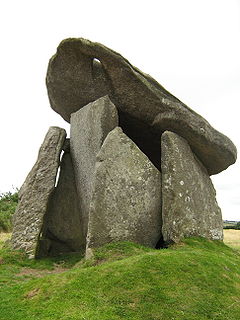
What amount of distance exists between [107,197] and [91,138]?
3331 millimetres

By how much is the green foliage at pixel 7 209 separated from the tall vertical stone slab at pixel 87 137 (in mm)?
15864

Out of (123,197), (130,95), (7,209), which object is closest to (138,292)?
(123,197)

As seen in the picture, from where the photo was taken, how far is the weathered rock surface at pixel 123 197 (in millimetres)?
12461

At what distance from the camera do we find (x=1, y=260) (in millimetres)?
13227

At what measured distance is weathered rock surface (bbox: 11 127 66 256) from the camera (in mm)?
14188

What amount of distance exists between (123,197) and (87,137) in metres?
3.67

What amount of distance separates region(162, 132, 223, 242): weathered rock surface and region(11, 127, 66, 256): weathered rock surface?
4643mm

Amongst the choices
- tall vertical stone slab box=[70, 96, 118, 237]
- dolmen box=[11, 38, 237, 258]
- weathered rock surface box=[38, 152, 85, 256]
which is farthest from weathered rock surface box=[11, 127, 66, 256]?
weathered rock surface box=[38, 152, 85, 256]

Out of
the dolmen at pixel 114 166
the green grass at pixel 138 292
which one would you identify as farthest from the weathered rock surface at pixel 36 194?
the green grass at pixel 138 292

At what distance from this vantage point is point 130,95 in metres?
15.3

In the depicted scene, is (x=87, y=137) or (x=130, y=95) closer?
(x=130, y=95)

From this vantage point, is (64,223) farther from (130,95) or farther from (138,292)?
(138,292)

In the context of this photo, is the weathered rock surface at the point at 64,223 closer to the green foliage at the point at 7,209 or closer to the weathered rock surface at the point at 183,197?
the weathered rock surface at the point at 183,197

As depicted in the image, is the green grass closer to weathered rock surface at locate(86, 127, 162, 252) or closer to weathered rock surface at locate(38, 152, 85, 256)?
weathered rock surface at locate(86, 127, 162, 252)
